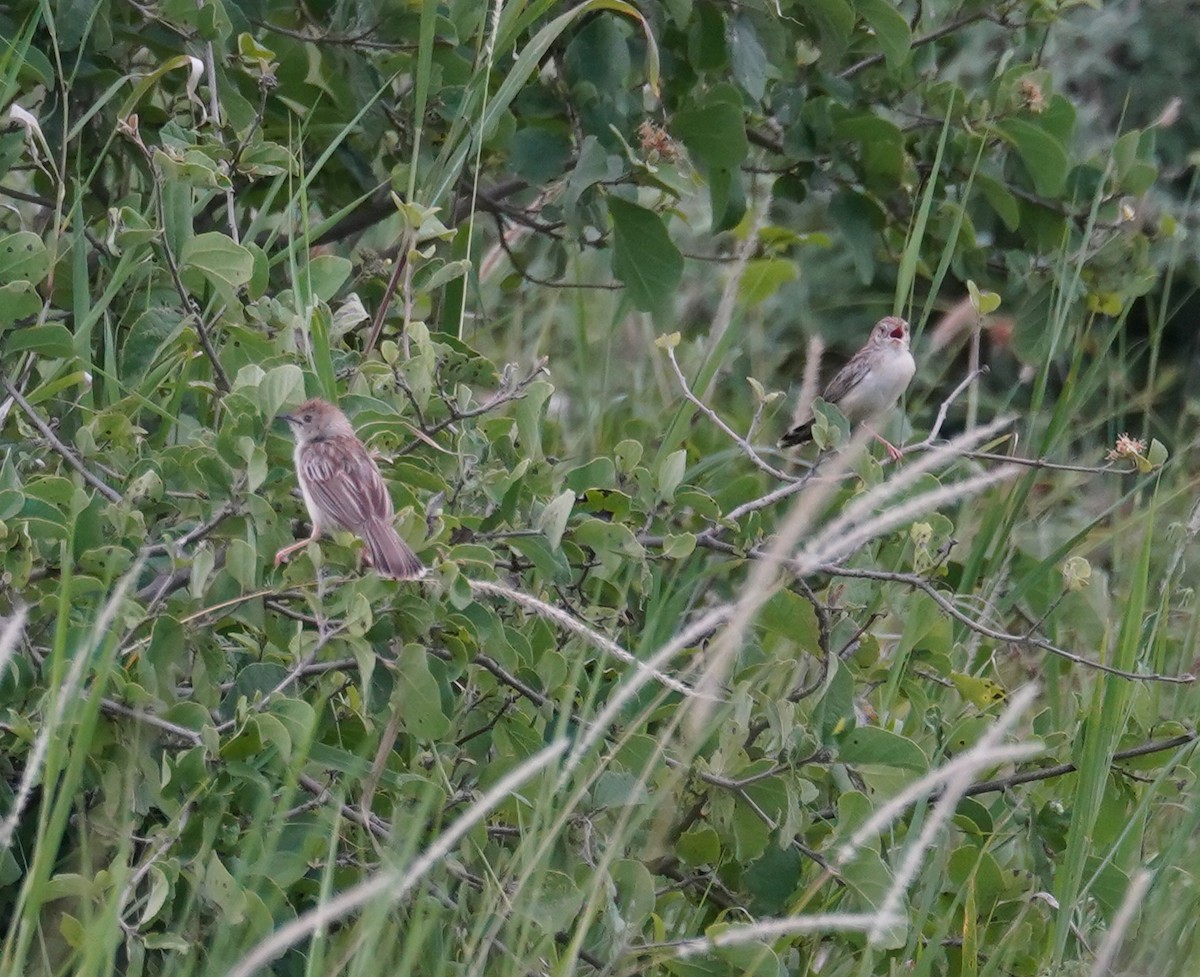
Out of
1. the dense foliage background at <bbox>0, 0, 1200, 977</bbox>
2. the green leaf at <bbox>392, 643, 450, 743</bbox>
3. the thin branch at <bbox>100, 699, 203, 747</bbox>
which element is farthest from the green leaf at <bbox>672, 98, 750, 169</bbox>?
the thin branch at <bbox>100, 699, 203, 747</bbox>

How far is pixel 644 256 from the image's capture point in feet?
15.2

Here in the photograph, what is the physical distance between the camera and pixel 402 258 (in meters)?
3.78

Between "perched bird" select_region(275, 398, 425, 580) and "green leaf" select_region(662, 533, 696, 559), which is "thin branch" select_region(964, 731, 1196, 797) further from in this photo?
"perched bird" select_region(275, 398, 425, 580)

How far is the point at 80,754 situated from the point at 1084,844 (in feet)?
6.28

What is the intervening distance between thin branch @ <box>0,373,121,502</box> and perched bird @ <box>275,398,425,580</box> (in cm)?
37

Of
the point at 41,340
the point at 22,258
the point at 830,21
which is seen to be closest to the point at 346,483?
the point at 41,340

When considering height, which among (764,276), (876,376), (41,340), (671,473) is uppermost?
(41,340)

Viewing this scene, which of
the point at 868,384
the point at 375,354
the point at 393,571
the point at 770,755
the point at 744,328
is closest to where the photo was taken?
the point at 393,571

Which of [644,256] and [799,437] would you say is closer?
[644,256]

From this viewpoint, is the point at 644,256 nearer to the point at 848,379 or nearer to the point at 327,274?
the point at 327,274

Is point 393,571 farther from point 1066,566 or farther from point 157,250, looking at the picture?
point 1066,566

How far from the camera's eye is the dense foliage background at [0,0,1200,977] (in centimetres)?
304

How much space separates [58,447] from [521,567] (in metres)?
0.99

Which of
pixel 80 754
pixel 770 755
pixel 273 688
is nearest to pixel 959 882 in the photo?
pixel 770 755
